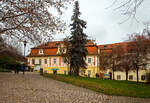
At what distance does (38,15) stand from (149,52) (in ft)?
50.9

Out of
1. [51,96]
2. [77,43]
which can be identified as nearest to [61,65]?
[77,43]

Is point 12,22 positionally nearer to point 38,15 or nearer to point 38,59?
point 38,15

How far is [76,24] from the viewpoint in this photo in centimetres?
2642

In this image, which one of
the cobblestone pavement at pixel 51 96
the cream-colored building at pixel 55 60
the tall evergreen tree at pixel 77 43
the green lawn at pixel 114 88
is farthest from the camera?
the cream-colored building at pixel 55 60

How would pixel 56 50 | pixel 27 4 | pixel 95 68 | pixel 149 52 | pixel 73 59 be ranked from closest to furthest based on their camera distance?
pixel 27 4 < pixel 149 52 < pixel 73 59 < pixel 95 68 < pixel 56 50

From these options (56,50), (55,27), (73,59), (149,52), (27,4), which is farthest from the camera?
(56,50)

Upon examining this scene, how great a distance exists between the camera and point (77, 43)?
84.5ft

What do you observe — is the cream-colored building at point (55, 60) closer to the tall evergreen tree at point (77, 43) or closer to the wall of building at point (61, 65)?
the wall of building at point (61, 65)

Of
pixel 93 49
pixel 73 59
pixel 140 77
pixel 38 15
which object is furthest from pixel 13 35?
pixel 140 77

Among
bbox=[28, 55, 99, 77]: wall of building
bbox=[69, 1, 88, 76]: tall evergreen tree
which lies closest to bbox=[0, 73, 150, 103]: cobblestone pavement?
bbox=[69, 1, 88, 76]: tall evergreen tree

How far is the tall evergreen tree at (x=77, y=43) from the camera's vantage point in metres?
25.3

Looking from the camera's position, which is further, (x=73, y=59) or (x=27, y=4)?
(x=73, y=59)

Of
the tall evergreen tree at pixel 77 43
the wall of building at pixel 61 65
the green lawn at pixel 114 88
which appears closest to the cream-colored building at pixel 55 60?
the wall of building at pixel 61 65

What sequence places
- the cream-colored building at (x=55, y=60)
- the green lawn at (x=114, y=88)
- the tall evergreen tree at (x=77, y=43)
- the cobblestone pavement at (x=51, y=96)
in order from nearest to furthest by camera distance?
the cobblestone pavement at (x=51, y=96)
the green lawn at (x=114, y=88)
the tall evergreen tree at (x=77, y=43)
the cream-colored building at (x=55, y=60)
